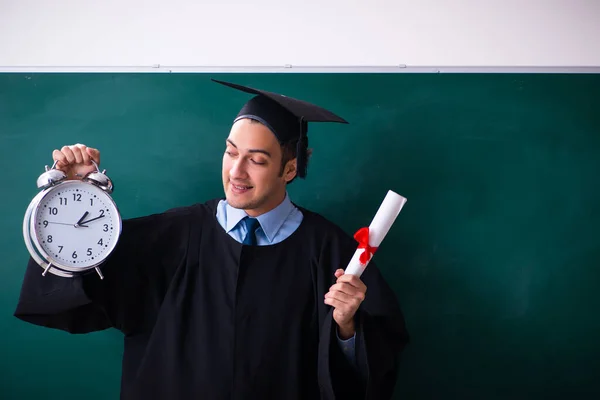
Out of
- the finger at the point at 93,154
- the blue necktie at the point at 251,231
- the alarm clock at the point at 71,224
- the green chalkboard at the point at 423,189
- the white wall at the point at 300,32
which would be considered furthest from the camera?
the white wall at the point at 300,32

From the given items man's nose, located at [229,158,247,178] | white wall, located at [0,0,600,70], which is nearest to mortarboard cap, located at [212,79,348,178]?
man's nose, located at [229,158,247,178]

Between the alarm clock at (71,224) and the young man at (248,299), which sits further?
the young man at (248,299)

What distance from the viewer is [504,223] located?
2236mm

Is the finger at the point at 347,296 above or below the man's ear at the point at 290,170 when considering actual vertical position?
below

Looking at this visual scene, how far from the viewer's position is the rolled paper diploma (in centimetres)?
169

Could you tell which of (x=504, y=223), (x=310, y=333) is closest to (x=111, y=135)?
(x=310, y=333)

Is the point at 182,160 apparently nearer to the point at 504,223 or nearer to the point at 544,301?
the point at 504,223

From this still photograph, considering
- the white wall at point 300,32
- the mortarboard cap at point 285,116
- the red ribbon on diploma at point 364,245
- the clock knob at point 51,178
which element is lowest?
the red ribbon on diploma at point 364,245

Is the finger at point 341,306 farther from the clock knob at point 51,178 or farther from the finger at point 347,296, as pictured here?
the clock knob at point 51,178

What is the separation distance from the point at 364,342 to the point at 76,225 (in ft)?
3.04

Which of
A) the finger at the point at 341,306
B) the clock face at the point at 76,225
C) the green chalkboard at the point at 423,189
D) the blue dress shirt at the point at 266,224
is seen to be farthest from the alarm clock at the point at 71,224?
the finger at the point at 341,306

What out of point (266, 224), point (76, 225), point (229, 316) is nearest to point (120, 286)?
point (76, 225)

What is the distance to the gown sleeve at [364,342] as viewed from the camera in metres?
1.75

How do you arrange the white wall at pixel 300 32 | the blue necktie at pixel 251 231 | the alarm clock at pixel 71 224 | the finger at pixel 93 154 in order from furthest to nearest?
1. the white wall at pixel 300 32
2. the blue necktie at pixel 251 231
3. the finger at pixel 93 154
4. the alarm clock at pixel 71 224
